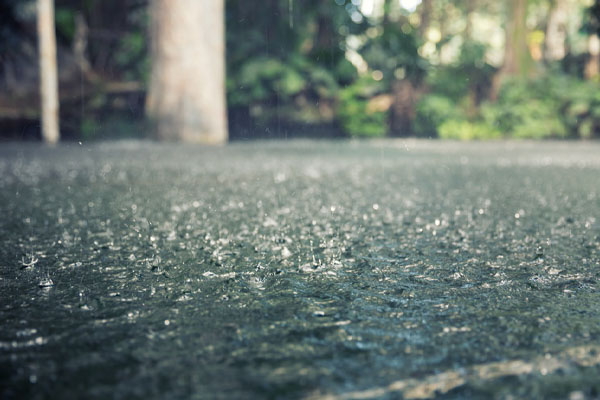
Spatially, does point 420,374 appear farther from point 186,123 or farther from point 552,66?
point 552,66

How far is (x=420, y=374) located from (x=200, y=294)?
721 mm

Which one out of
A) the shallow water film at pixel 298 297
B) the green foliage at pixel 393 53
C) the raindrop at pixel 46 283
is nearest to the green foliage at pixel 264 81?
the green foliage at pixel 393 53

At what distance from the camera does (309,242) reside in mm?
2424

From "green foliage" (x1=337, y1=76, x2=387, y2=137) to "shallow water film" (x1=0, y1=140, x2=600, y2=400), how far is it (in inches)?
492

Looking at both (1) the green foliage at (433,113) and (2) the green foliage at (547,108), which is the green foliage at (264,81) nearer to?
(1) the green foliage at (433,113)

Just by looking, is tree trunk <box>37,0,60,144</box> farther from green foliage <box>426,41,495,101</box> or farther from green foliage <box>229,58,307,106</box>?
green foliage <box>426,41,495,101</box>

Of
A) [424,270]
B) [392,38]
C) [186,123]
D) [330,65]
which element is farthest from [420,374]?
[392,38]

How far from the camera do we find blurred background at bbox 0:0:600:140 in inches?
605

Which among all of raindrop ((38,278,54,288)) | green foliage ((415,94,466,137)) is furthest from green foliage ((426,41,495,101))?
raindrop ((38,278,54,288))

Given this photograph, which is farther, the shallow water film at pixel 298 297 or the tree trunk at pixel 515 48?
the tree trunk at pixel 515 48

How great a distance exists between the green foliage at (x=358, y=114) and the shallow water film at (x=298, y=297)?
12486 millimetres

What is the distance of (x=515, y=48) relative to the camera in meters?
16.5

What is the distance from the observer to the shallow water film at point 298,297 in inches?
41.5

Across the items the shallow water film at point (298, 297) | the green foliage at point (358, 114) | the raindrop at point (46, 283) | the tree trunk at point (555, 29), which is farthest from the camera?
the tree trunk at point (555, 29)
